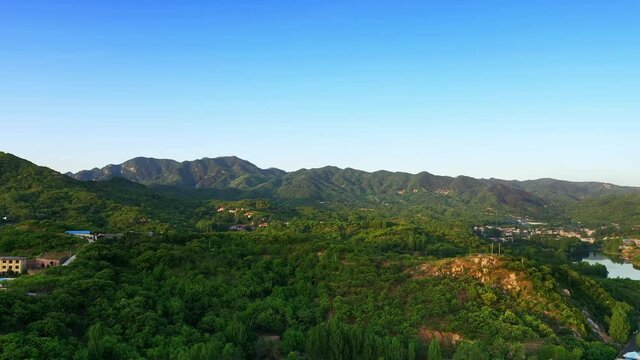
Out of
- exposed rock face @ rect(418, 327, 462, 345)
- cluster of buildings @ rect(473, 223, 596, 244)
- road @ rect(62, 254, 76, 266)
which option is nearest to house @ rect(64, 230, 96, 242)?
road @ rect(62, 254, 76, 266)

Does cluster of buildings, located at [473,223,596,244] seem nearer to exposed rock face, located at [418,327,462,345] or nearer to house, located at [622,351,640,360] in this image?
house, located at [622,351,640,360]

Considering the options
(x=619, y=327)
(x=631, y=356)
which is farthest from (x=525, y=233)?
(x=631, y=356)

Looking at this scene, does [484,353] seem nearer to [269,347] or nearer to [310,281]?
[269,347]

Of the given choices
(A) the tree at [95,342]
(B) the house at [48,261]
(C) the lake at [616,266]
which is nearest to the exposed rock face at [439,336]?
(A) the tree at [95,342]

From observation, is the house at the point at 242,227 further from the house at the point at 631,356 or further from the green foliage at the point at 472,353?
the house at the point at 631,356

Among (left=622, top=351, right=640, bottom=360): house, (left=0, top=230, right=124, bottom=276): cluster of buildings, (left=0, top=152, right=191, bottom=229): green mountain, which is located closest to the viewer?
(left=622, top=351, right=640, bottom=360): house

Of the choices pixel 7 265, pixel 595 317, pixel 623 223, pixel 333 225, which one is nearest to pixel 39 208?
pixel 7 265

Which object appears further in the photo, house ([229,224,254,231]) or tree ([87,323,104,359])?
house ([229,224,254,231])
